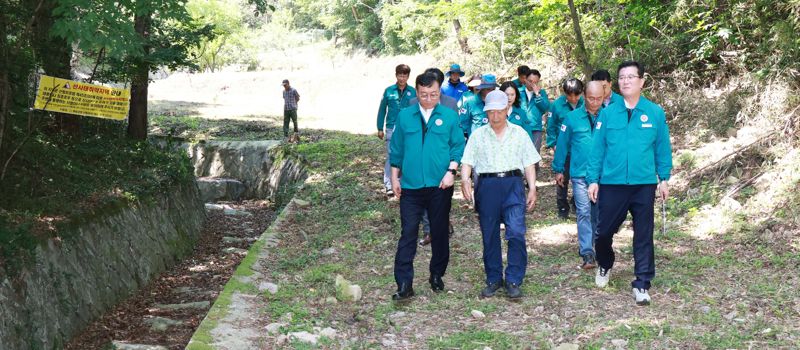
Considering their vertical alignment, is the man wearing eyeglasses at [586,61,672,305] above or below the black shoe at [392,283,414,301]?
above

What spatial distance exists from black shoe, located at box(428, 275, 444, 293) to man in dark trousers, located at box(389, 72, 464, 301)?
40 centimetres

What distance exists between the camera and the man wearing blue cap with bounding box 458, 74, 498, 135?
26.6 feet

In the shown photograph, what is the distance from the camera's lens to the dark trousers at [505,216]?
5.83 meters

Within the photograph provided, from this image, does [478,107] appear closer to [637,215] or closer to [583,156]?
[583,156]

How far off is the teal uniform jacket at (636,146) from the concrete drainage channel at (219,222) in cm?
367

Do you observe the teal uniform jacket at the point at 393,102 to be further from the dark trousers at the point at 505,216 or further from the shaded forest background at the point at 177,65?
the dark trousers at the point at 505,216

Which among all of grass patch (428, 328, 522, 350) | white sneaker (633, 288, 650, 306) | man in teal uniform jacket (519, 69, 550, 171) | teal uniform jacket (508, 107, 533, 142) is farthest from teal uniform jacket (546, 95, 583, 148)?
grass patch (428, 328, 522, 350)

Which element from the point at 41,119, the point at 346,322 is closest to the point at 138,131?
the point at 41,119

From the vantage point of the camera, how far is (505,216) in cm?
592

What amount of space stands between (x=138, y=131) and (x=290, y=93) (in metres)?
7.45

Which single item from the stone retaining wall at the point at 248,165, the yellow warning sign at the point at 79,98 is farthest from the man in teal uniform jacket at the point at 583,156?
the stone retaining wall at the point at 248,165

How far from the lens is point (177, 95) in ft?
111

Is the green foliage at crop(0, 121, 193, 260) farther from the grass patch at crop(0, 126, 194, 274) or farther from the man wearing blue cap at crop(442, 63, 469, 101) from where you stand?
the man wearing blue cap at crop(442, 63, 469, 101)

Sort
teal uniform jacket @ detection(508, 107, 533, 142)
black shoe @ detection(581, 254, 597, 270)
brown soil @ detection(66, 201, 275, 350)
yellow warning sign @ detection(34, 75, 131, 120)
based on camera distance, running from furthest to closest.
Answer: teal uniform jacket @ detection(508, 107, 533, 142) → yellow warning sign @ detection(34, 75, 131, 120) → black shoe @ detection(581, 254, 597, 270) → brown soil @ detection(66, 201, 275, 350)
